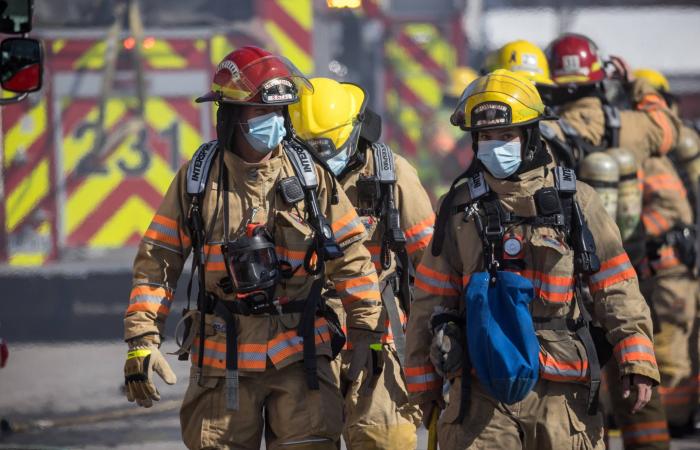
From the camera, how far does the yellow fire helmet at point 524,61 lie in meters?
6.95

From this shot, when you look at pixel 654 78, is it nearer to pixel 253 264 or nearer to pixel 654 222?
pixel 654 222

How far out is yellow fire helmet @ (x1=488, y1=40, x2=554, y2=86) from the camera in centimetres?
695

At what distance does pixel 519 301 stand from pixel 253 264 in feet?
2.77

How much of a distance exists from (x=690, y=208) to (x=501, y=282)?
3.51m

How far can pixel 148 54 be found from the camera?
31.4 ft

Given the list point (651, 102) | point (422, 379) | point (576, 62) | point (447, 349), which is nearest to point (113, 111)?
point (576, 62)

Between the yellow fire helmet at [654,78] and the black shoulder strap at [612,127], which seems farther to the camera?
the yellow fire helmet at [654,78]

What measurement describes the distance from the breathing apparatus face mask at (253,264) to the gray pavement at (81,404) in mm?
2403

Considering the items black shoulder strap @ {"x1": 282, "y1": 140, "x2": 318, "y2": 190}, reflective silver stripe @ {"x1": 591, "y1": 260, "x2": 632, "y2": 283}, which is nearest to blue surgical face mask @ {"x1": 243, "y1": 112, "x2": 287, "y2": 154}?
black shoulder strap @ {"x1": 282, "y1": 140, "x2": 318, "y2": 190}

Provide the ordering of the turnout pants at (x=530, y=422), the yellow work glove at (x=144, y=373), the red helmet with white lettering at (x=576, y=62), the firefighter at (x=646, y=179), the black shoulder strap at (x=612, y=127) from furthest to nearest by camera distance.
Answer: the red helmet with white lettering at (x=576, y=62) → the black shoulder strap at (x=612, y=127) → the firefighter at (x=646, y=179) → the yellow work glove at (x=144, y=373) → the turnout pants at (x=530, y=422)

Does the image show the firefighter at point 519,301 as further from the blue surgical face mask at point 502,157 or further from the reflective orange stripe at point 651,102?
the reflective orange stripe at point 651,102

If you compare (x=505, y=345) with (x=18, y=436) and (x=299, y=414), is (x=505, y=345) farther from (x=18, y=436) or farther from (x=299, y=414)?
(x=18, y=436)

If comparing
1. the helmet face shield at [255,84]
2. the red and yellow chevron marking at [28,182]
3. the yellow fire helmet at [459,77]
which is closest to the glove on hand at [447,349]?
the helmet face shield at [255,84]

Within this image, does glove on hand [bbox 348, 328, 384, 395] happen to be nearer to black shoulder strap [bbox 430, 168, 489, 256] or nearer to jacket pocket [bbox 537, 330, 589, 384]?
black shoulder strap [bbox 430, 168, 489, 256]
